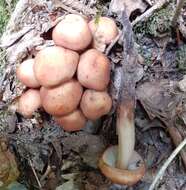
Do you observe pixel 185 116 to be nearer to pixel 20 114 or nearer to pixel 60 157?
pixel 60 157

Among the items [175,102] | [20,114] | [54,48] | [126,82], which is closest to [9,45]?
[20,114]

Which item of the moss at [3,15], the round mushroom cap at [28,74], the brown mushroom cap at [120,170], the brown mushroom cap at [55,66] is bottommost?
the brown mushroom cap at [120,170]

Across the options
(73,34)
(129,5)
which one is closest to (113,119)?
(73,34)

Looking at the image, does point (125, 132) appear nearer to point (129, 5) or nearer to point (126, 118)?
point (126, 118)

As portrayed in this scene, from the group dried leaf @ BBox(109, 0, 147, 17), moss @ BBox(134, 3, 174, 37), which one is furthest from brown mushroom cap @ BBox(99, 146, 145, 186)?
dried leaf @ BBox(109, 0, 147, 17)

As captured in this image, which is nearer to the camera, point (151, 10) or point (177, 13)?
point (177, 13)

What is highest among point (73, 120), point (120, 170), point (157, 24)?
point (157, 24)

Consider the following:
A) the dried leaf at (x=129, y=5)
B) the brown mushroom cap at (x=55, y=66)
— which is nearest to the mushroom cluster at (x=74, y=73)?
the brown mushroom cap at (x=55, y=66)

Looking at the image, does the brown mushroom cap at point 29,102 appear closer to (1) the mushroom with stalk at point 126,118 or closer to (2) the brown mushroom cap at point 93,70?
(2) the brown mushroom cap at point 93,70

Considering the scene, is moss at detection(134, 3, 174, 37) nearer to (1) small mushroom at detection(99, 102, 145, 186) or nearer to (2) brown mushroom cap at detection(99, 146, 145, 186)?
(1) small mushroom at detection(99, 102, 145, 186)
